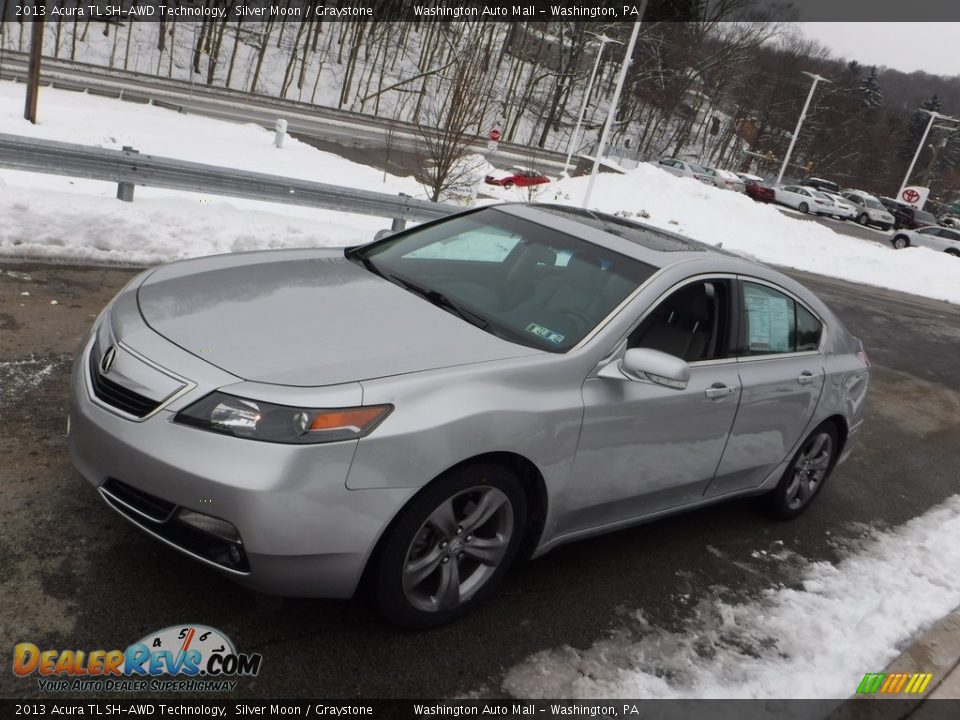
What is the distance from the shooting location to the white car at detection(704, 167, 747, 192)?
4506 cm

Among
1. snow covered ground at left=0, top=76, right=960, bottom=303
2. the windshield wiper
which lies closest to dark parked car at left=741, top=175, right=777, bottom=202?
snow covered ground at left=0, top=76, right=960, bottom=303

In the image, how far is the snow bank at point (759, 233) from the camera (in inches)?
899

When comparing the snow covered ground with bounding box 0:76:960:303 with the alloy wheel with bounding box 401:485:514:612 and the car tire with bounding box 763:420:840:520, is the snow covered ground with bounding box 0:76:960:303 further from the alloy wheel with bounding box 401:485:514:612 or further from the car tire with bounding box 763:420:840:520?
the car tire with bounding box 763:420:840:520

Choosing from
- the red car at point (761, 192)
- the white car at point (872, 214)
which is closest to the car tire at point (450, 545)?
the red car at point (761, 192)

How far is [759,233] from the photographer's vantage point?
83.8 ft

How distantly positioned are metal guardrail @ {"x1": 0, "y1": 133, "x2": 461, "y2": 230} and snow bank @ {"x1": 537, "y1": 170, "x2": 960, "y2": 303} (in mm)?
14095

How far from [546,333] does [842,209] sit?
158 feet

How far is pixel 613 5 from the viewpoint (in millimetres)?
51656

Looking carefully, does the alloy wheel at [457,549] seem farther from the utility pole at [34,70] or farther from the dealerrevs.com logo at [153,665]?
the utility pole at [34,70]

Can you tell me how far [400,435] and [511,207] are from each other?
2.24m

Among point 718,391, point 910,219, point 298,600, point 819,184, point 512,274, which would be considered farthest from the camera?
point 819,184

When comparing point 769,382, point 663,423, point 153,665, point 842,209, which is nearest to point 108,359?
point 153,665

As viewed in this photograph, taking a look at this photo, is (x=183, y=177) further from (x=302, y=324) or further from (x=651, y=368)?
(x=651, y=368)

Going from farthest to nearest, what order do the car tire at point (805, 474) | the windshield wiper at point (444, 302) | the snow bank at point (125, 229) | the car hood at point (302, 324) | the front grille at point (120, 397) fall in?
the snow bank at point (125, 229) < the car tire at point (805, 474) < the windshield wiper at point (444, 302) < the car hood at point (302, 324) < the front grille at point (120, 397)
